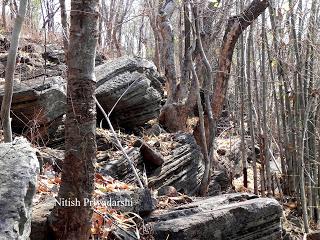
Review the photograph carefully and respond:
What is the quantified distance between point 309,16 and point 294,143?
2075mm

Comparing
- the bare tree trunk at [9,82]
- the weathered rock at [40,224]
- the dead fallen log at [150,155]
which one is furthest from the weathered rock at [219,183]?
the weathered rock at [40,224]

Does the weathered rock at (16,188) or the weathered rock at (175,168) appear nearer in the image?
the weathered rock at (16,188)

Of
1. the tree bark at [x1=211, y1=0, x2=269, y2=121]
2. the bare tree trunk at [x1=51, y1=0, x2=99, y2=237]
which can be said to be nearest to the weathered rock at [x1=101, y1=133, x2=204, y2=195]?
the tree bark at [x1=211, y1=0, x2=269, y2=121]

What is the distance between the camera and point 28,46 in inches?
353

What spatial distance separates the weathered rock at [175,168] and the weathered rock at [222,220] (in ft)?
4.55

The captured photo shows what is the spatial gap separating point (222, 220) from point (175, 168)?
2351 mm

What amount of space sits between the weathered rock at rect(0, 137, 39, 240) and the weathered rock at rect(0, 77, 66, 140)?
2.65 m

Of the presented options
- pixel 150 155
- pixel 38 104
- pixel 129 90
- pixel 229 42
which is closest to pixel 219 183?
pixel 150 155

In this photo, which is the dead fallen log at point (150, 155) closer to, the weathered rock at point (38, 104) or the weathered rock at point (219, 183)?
the weathered rock at point (38, 104)

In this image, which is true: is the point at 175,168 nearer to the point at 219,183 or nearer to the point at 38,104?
the point at 219,183

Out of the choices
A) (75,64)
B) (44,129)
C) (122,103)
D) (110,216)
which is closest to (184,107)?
(122,103)

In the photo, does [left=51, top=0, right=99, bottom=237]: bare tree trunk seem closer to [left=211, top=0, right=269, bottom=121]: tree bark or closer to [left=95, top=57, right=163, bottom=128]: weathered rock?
[left=95, top=57, right=163, bottom=128]: weathered rock

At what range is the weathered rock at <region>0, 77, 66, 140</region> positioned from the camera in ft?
16.9

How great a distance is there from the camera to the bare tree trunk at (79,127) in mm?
2586
